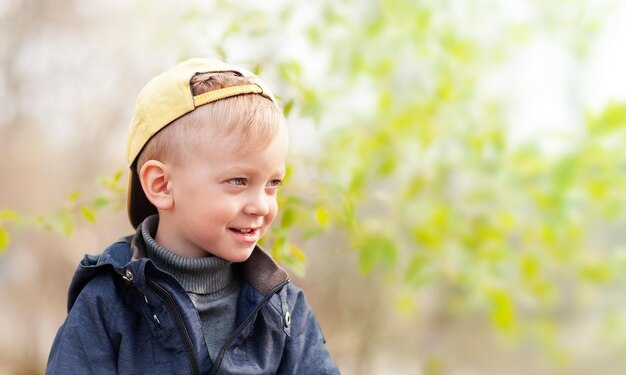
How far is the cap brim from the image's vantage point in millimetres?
1583

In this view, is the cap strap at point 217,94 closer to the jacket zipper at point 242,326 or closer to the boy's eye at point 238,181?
the boy's eye at point 238,181

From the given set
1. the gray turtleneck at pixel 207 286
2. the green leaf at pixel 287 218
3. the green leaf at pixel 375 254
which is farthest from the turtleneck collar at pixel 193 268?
the green leaf at pixel 375 254

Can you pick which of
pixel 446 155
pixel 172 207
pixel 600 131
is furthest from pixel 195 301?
pixel 446 155

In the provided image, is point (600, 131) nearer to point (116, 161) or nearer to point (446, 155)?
point (446, 155)

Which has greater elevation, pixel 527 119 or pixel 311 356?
pixel 527 119

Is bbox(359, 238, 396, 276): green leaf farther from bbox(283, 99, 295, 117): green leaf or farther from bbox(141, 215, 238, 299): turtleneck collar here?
bbox(141, 215, 238, 299): turtleneck collar

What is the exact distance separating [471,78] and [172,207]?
81.2 inches

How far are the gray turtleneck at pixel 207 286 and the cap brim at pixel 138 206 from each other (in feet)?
0.31

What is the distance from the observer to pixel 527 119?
3.56 metres

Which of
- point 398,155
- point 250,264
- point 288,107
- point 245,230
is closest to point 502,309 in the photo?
point 398,155

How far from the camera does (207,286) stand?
148cm

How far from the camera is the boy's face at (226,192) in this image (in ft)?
4.50

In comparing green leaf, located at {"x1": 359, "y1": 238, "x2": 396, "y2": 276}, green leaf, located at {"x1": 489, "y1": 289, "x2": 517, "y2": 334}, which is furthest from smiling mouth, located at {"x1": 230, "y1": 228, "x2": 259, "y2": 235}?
green leaf, located at {"x1": 489, "y1": 289, "x2": 517, "y2": 334}

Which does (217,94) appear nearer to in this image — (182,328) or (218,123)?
(218,123)
